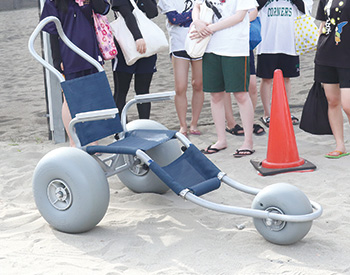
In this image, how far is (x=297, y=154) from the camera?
4898 millimetres

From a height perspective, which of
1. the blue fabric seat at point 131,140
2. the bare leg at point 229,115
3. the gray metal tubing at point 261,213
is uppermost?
the blue fabric seat at point 131,140

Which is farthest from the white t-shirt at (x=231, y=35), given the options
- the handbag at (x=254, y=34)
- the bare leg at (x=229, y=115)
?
the bare leg at (x=229, y=115)

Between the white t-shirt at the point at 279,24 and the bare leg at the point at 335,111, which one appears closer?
the bare leg at the point at 335,111

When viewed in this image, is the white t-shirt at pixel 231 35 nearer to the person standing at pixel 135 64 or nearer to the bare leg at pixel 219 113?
the bare leg at pixel 219 113

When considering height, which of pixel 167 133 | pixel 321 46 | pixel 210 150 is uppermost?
pixel 321 46

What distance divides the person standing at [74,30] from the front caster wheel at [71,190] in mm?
1457

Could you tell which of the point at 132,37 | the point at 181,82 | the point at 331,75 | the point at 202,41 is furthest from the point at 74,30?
the point at 331,75

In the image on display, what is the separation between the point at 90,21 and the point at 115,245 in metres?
2.23

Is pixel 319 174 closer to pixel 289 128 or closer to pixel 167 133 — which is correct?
pixel 289 128

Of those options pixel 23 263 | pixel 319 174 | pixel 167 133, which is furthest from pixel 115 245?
pixel 319 174

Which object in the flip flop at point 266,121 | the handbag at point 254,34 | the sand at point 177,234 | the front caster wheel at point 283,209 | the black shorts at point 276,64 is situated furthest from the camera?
the flip flop at point 266,121

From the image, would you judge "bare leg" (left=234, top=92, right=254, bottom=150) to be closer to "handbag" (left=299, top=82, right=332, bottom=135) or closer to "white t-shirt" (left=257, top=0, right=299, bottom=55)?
"handbag" (left=299, top=82, right=332, bottom=135)

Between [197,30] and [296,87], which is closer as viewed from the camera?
[197,30]

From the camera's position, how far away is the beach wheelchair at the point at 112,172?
334 centimetres
